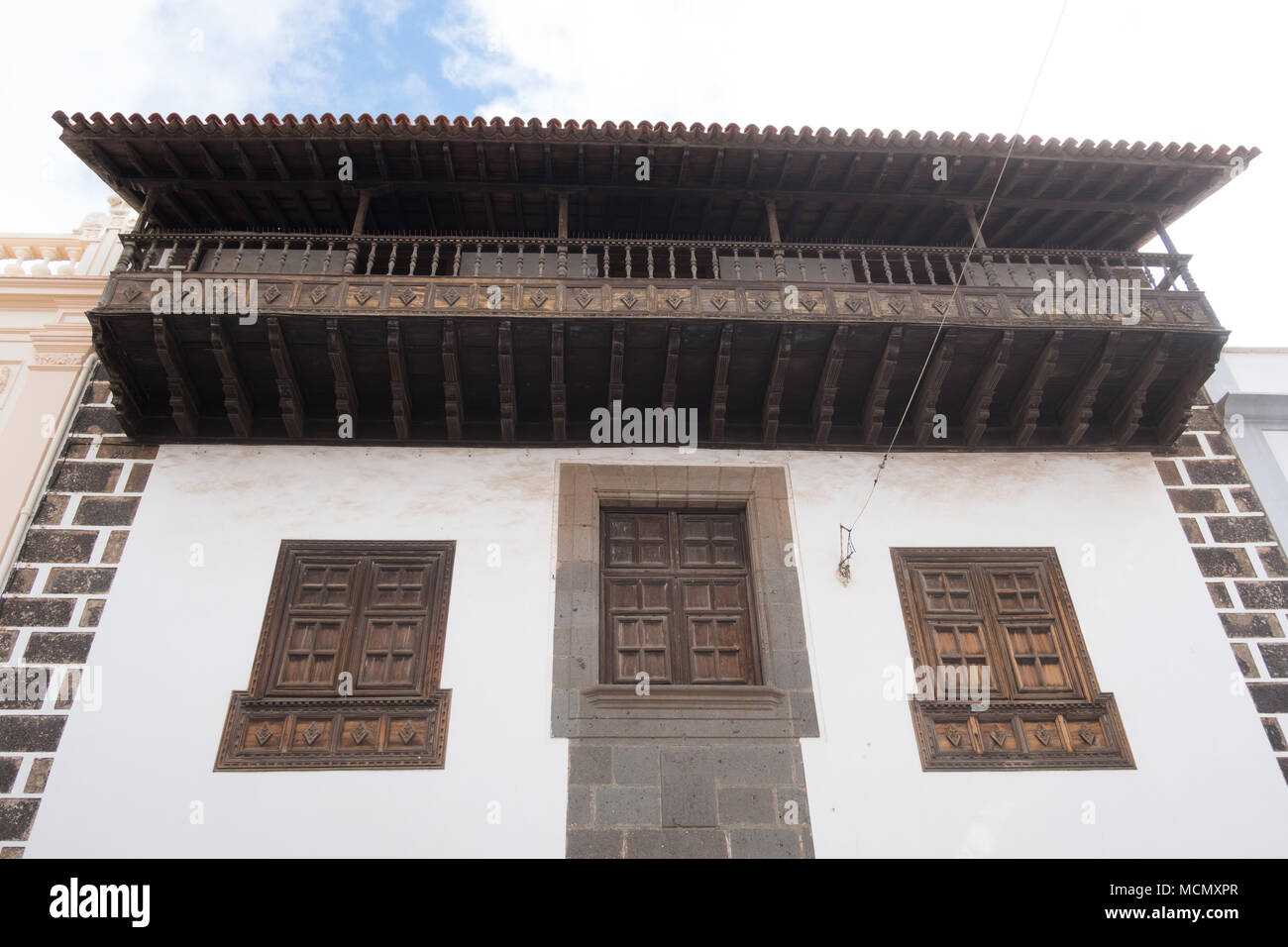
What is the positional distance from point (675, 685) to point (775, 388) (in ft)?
8.60

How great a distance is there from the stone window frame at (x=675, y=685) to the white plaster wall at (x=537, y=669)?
13 centimetres

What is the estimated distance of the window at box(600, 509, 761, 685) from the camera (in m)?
6.41

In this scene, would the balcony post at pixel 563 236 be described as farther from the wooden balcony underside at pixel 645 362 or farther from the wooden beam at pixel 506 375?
the wooden beam at pixel 506 375

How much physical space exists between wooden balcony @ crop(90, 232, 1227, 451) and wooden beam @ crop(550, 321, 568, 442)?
0.02m

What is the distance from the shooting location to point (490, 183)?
7902mm

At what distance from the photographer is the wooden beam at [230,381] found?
6.77 meters

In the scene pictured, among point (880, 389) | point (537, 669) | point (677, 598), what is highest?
point (880, 389)

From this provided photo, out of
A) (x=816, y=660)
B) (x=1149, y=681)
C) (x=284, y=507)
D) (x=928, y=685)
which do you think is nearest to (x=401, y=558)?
(x=284, y=507)

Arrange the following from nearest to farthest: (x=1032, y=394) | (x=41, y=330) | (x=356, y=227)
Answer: (x=1032, y=394) → (x=356, y=227) → (x=41, y=330)

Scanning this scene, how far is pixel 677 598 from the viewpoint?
6.73 m

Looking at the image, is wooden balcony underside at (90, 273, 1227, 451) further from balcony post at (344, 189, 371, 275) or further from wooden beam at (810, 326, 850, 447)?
balcony post at (344, 189, 371, 275)

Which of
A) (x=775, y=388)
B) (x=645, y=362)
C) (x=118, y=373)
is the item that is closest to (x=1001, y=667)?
(x=775, y=388)

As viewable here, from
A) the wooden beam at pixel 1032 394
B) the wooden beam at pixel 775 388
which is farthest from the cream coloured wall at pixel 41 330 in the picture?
the wooden beam at pixel 1032 394

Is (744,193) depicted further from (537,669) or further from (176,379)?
(176,379)
